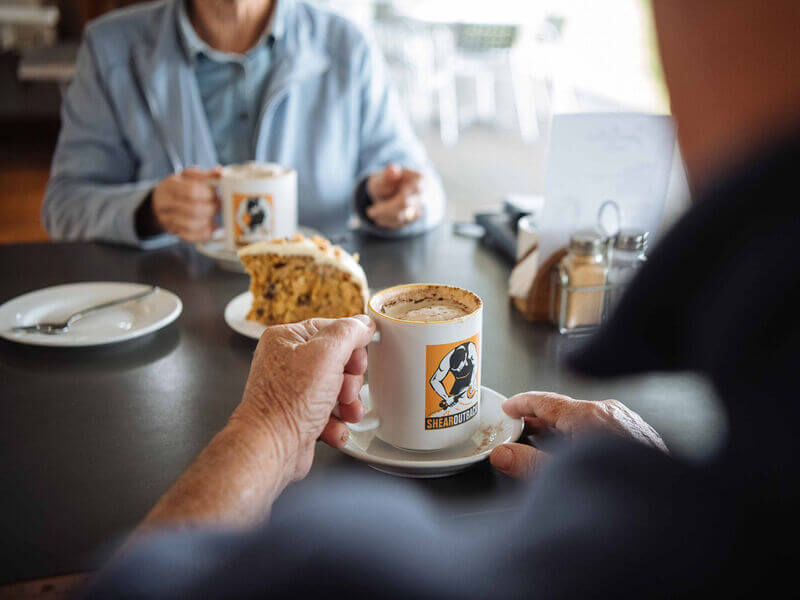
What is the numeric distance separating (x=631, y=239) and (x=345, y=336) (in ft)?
1.69

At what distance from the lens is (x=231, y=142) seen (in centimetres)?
183

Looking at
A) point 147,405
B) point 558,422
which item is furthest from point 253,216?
point 558,422

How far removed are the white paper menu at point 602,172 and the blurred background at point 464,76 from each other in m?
2.93

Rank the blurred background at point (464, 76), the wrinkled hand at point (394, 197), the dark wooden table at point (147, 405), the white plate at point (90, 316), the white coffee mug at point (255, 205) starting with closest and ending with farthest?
the dark wooden table at point (147, 405), the white plate at point (90, 316), the white coffee mug at point (255, 205), the wrinkled hand at point (394, 197), the blurred background at point (464, 76)

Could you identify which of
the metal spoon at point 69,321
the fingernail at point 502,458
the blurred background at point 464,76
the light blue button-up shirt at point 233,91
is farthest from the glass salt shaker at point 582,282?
the blurred background at point 464,76

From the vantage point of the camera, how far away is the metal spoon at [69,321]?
3.35 ft

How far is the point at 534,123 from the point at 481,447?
19.3 ft

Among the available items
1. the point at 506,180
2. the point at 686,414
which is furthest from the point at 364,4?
the point at 686,414

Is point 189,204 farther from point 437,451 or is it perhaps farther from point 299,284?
point 437,451

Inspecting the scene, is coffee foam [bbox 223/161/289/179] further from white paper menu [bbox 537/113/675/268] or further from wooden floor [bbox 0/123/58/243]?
wooden floor [bbox 0/123/58/243]

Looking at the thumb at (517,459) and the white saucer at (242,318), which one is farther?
the white saucer at (242,318)

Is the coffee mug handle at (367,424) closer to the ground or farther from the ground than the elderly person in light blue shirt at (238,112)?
closer to the ground

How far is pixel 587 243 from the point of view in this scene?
101cm

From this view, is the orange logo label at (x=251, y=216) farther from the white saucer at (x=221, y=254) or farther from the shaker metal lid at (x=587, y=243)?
the shaker metal lid at (x=587, y=243)
